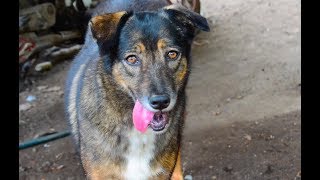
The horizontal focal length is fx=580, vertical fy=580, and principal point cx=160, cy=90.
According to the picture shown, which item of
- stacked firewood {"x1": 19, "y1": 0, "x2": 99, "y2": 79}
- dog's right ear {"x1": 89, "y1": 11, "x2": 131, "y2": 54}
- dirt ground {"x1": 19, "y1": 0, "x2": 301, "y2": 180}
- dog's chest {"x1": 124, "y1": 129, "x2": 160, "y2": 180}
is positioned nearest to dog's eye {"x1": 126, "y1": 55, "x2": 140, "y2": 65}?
dog's right ear {"x1": 89, "y1": 11, "x2": 131, "y2": 54}

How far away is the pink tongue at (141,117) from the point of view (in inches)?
138

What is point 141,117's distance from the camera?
3.55m

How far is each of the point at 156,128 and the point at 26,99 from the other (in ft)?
11.4

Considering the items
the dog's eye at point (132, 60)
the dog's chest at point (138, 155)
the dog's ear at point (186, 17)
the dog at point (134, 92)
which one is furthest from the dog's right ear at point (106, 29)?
the dog's chest at point (138, 155)

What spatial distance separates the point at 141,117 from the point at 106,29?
1.89 feet

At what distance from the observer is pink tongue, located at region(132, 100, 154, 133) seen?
3514 millimetres

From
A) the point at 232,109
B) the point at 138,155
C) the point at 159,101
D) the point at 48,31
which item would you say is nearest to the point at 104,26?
the point at 159,101

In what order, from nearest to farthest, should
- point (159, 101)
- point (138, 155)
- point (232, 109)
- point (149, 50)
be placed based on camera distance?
1. point (159, 101)
2. point (149, 50)
3. point (138, 155)
4. point (232, 109)

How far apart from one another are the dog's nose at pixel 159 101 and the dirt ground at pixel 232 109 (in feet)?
5.90

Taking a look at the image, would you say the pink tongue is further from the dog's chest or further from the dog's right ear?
the dog's right ear

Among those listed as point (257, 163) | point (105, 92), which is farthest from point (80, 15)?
point (105, 92)

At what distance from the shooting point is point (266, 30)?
8570 mm

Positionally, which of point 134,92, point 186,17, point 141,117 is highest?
point 186,17

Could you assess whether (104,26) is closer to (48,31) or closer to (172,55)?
(172,55)
